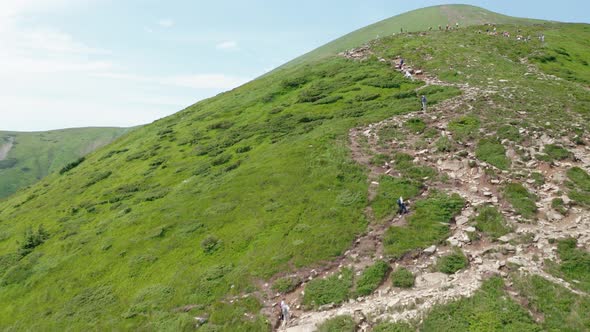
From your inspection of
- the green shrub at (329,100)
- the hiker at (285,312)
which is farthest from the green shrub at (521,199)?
the green shrub at (329,100)

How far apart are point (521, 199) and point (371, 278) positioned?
12.7 metres

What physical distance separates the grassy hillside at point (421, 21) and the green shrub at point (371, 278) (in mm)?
128624

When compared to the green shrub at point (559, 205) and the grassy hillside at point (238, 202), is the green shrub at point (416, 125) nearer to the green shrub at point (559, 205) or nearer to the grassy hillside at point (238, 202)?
the grassy hillside at point (238, 202)

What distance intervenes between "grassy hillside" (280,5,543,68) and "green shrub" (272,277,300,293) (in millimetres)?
128538

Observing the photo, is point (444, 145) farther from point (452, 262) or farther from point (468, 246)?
point (452, 262)

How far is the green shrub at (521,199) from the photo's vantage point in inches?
965

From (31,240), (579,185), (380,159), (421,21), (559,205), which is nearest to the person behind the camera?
(559,205)

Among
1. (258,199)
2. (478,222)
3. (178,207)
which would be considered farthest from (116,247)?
(478,222)

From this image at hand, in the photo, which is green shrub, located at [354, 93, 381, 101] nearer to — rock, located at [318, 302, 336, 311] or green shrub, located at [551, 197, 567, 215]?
green shrub, located at [551, 197, 567, 215]

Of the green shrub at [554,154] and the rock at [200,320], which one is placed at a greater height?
the green shrub at [554,154]

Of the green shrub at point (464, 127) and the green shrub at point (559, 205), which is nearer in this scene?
the green shrub at point (559, 205)

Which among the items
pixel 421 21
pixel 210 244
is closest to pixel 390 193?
pixel 210 244

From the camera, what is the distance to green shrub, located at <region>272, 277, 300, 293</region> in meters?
22.8

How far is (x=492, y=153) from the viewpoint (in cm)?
3142
